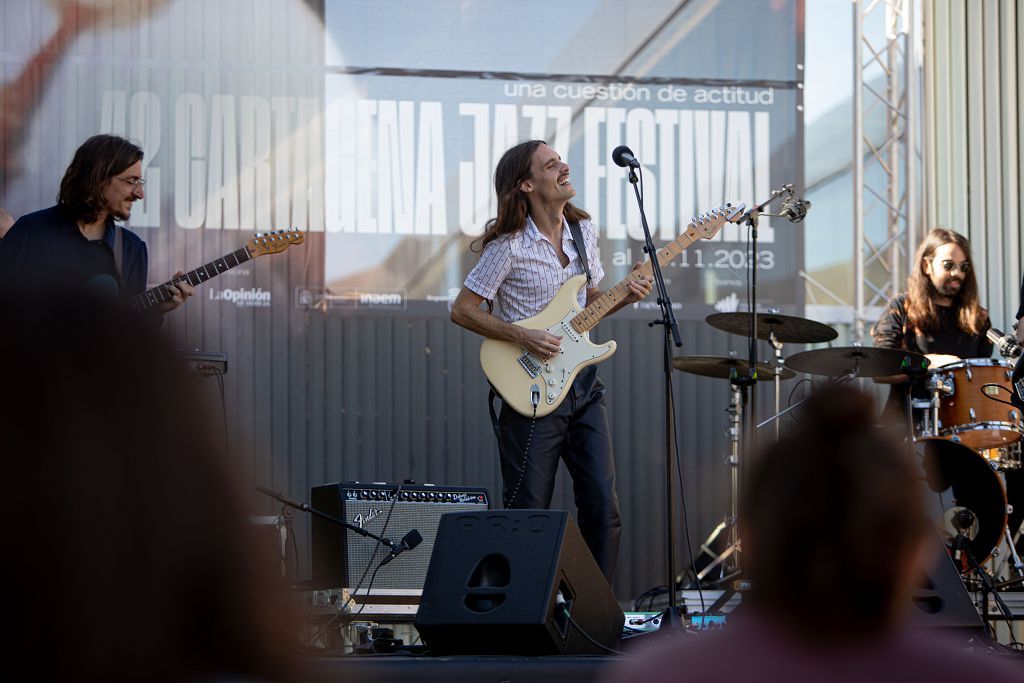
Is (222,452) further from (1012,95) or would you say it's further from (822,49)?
(1012,95)

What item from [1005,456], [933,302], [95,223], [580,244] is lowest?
[1005,456]

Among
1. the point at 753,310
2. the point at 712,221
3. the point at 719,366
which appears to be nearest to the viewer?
the point at 712,221

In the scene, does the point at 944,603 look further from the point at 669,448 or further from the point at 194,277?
the point at 194,277

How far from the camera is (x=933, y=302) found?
252 inches

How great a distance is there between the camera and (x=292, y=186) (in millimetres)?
6629

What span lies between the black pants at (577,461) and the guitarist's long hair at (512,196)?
0.69m

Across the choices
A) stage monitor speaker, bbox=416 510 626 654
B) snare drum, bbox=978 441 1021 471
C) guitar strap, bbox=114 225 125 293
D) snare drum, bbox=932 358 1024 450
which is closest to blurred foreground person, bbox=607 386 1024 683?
stage monitor speaker, bbox=416 510 626 654

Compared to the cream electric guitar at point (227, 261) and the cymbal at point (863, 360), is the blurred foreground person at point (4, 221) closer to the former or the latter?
the cream electric guitar at point (227, 261)

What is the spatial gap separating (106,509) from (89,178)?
466 centimetres

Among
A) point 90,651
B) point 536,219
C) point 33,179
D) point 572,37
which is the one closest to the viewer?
point 90,651

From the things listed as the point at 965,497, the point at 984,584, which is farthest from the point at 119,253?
the point at 965,497

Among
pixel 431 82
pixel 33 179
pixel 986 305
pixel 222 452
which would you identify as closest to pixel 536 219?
pixel 431 82

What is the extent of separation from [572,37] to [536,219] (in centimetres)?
215

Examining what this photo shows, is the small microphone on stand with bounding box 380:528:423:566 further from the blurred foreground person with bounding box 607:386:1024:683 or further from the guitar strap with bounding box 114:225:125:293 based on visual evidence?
the blurred foreground person with bounding box 607:386:1024:683
